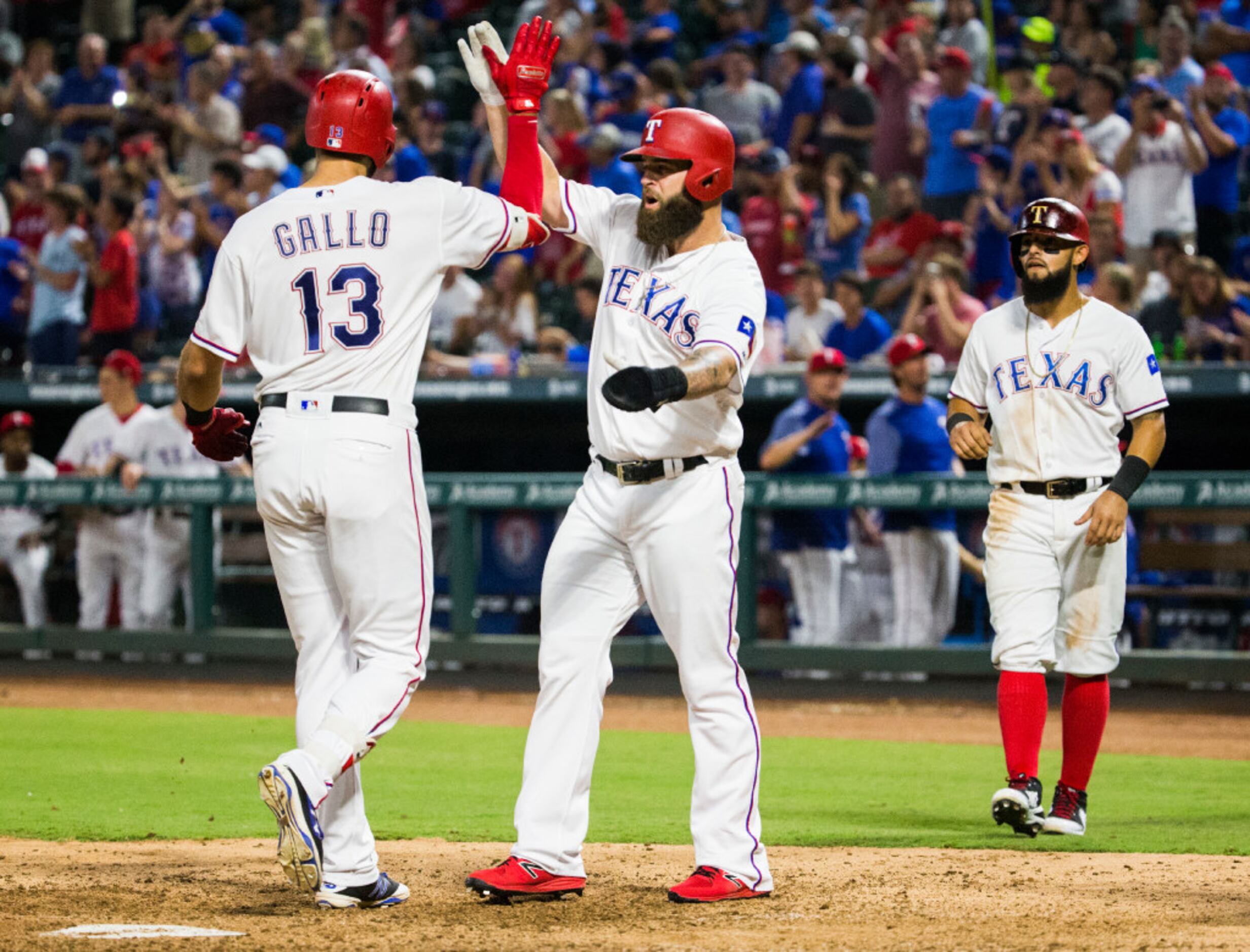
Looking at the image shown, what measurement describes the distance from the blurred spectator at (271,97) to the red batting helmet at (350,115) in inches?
448

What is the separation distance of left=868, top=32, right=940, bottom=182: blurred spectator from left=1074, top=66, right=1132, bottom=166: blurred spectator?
4.48 ft

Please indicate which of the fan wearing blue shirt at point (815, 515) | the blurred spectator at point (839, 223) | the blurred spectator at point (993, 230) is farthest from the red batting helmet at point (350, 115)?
the blurred spectator at point (839, 223)

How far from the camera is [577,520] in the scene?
4613 mm

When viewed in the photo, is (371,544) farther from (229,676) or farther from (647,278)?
(229,676)

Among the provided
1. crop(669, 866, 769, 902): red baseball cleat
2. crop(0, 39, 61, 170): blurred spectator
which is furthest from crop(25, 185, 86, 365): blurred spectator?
crop(669, 866, 769, 902): red baseball cleat

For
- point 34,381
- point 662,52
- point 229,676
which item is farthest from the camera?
point 662,52

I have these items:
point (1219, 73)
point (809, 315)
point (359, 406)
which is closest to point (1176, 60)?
point (1219, 73)

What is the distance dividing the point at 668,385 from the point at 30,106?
46.0 feet

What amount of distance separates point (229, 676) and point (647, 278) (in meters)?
7.27

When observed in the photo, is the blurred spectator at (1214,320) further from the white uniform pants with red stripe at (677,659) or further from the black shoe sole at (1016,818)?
the white uniform pants with red stripe at (677,659)

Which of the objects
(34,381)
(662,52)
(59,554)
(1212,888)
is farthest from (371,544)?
(662,52)

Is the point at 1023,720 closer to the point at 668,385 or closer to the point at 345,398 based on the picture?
the point at 668,385

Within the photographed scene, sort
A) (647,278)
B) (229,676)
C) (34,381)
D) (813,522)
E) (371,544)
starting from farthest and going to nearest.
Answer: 1. (34,381)
2. (229,676)
3. (813,522)
4. (647,278)
5. (371,544)

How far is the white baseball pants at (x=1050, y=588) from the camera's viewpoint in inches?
230
